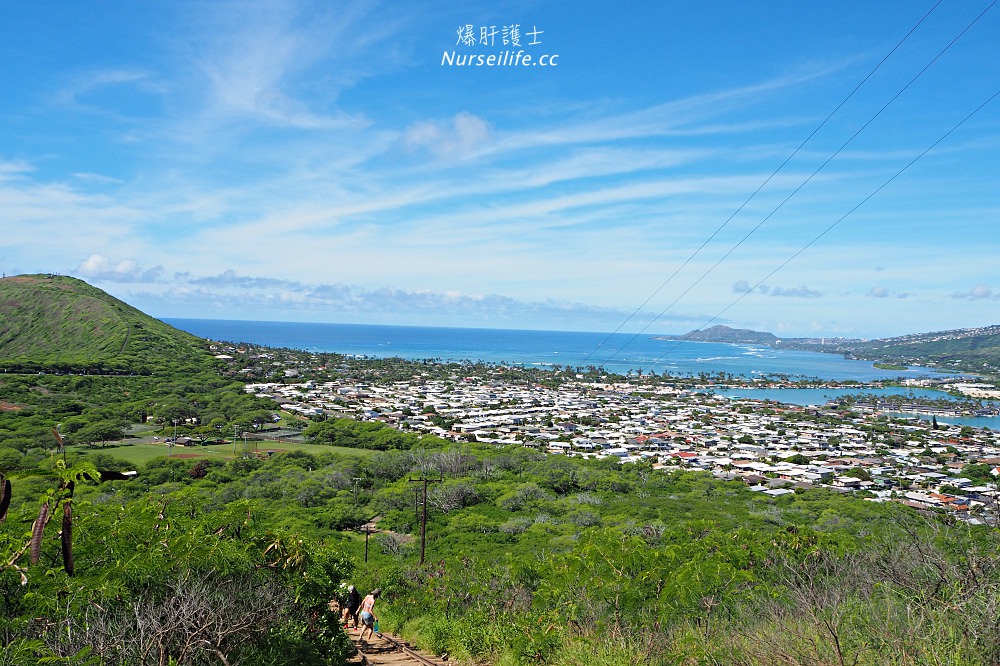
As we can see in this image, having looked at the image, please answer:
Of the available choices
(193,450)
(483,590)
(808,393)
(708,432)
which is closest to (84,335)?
(193,450)

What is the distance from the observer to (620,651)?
5.44 m

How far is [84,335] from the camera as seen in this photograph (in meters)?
74.2

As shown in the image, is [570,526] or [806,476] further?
[806,476]

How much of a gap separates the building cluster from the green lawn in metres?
9.90

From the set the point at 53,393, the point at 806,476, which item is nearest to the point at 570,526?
the point at 806,476

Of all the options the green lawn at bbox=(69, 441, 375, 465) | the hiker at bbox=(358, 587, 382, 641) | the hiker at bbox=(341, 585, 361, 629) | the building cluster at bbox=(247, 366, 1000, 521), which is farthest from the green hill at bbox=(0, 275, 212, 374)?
the hiker at bbox=(358, 587, 382, 641)

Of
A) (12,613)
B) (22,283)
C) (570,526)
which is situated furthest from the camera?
(22,283)

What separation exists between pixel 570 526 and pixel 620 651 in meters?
16.1

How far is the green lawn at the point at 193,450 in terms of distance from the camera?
34.8 metres

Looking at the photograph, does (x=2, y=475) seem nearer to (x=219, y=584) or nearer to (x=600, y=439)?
(x=219, y=584)

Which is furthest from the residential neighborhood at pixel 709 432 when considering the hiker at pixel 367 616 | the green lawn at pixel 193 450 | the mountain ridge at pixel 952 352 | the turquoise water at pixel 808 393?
the mountain ridge at pixel 952 352

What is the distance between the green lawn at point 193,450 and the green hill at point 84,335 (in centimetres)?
2796

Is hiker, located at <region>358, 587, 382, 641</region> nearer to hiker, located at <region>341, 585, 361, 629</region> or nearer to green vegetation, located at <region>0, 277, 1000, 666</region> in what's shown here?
hiker, located at <region>341, 585, 361, 629</region>

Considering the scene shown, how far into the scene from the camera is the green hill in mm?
65750
